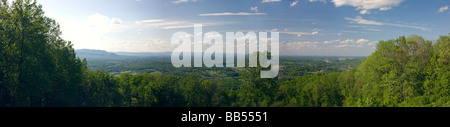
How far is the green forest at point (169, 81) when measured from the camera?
11461 mm

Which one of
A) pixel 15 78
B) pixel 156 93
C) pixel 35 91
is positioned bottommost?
pixel 156 93

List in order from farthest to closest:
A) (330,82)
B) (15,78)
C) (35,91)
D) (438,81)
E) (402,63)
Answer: (330,82), (402,63), (438,81), (35,91), (15,78)

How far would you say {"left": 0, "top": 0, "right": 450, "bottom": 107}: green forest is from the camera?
1146 cm

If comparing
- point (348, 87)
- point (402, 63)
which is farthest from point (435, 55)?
point (348, 87)

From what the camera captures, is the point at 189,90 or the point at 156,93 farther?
the point at 156,93

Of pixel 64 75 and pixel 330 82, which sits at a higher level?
pixel 64 75

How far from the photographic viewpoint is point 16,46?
1137 cm

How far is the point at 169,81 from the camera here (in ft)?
61.9

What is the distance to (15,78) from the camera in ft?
36.0

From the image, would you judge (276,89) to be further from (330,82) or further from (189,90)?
(330,82)

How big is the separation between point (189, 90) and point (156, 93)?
11.4ft
